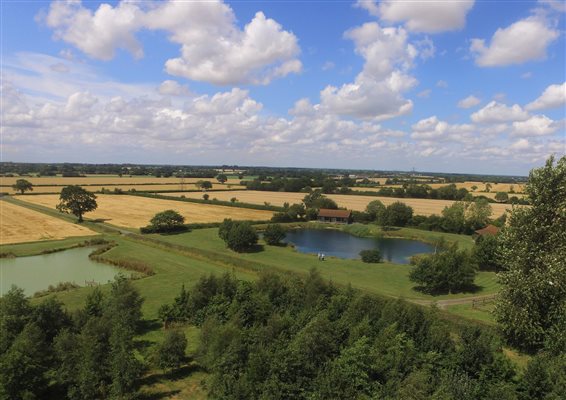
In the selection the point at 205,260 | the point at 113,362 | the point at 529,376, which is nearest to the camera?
the point at 529,376

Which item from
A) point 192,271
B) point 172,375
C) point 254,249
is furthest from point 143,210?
point 172,375

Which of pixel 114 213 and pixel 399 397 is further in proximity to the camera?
pixel 114 213

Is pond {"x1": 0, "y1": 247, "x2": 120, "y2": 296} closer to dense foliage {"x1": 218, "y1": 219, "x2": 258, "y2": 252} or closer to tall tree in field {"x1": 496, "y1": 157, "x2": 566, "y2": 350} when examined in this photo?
dense foliage {"x1": 218, "y1": 219, "x2": 258, "y2": 252}

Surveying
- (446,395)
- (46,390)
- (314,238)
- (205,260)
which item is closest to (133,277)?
(205,260)

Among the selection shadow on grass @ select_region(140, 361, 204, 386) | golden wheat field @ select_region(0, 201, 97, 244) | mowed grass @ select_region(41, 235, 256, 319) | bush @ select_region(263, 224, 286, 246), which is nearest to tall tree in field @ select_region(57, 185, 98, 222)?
golden wheat field @ select_region(0, 201, 97, 244)

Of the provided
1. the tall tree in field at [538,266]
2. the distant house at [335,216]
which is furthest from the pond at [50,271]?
the distant house at [335,216]

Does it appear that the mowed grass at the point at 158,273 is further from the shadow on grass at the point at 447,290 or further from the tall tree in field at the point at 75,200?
the tall tree in field at the point at 75,200

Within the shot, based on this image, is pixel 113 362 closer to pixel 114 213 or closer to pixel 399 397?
pixel 399 397

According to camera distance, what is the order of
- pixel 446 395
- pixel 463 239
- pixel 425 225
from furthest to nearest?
pixel 425 225 < pixel 463 239 < pixel 446 395
